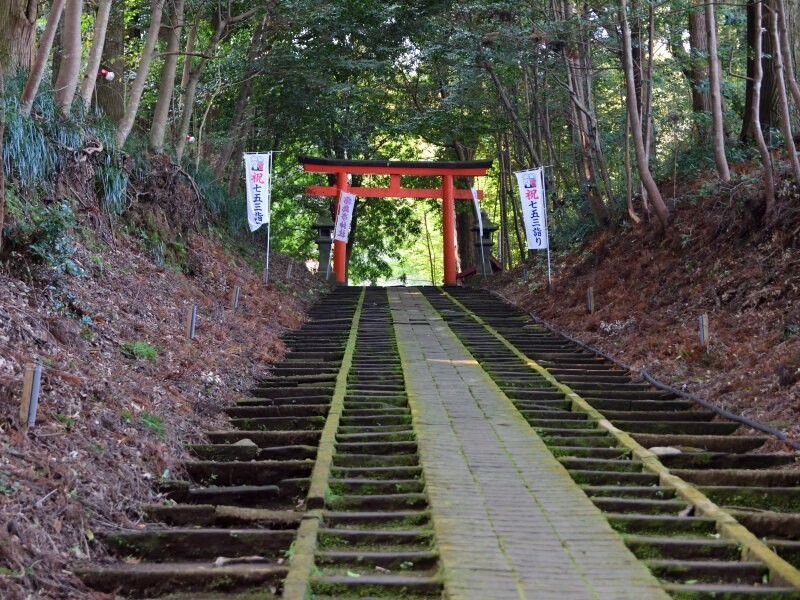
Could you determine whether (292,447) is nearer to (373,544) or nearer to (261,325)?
(373,544)

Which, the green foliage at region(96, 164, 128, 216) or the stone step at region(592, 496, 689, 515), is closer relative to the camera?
the stone step at region(592, 496, 689, 515)

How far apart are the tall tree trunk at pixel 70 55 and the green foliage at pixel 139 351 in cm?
346

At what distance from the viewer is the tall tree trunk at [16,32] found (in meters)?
9.62

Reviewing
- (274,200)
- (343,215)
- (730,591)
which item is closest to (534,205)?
(343,215)

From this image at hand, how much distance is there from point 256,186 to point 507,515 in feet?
43.8

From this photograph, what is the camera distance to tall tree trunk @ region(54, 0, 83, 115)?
30.0ft

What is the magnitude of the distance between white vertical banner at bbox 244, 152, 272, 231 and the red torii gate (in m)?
6.35

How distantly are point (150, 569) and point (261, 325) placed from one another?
9045 millimetres

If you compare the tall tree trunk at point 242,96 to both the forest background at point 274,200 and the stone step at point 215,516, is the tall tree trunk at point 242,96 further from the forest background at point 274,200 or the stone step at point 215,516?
the stone step at point 215,516

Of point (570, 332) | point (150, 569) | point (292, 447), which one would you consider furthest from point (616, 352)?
point (150, 569)

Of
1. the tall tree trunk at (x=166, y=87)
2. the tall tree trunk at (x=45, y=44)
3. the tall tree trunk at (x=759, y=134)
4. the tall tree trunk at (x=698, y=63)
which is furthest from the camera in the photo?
the tall tree trunk at (x=698, y=63)

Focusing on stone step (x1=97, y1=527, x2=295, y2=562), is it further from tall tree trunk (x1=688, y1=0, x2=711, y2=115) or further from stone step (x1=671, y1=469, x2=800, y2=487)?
tall tree trunk (x1=688, y1=0, x2=711, y2=115)

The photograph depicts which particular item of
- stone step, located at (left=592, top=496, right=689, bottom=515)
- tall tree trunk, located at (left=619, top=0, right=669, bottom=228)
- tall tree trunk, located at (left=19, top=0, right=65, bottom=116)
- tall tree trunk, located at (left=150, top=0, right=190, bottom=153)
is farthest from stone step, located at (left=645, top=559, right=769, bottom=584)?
tall tree trunk, located at (left=150, top=0, right=190, bottom=153)

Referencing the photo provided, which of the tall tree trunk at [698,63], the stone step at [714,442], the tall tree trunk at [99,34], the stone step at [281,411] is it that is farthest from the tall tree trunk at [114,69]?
the stone step at [714,442]
